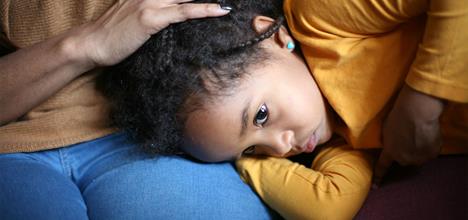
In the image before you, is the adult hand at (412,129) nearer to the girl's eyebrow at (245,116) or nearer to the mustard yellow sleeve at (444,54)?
the mustard yellow sleeve at (444,54)

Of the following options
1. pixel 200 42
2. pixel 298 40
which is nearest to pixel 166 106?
pixel 200 42

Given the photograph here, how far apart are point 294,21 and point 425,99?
12.0 inches

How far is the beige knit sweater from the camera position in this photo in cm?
111

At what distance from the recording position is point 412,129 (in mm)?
906

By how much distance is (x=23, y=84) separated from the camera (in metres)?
1.07

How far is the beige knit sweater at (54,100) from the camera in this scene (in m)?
1.11

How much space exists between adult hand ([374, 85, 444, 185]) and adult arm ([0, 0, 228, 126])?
0.38 metres

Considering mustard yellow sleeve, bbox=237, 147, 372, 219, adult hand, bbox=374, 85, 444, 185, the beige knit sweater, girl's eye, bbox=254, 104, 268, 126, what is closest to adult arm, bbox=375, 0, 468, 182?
adult hand, bbox=374, 85, 444, 185

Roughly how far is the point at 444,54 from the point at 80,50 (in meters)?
0.69

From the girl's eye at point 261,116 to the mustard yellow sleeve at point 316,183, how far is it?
0.14 meters

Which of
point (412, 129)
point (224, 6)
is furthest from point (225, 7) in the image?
point (412, 129)

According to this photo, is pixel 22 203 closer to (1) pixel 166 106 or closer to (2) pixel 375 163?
(1) pixel 166 106

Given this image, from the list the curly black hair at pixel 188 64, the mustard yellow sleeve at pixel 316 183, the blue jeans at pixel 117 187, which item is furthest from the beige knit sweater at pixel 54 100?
the mustard yellow sleeve at pixel 316 183

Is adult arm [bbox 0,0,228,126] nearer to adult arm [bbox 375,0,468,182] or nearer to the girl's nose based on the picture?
the girl's nose
